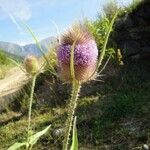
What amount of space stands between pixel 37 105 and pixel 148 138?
3.77 metres

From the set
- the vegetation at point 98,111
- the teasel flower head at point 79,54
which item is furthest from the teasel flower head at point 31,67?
the teasel flower head at point 79,54

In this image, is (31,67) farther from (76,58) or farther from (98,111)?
(98,111)

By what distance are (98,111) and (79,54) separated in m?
6.17

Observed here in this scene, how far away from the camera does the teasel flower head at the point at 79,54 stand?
207 centimetres

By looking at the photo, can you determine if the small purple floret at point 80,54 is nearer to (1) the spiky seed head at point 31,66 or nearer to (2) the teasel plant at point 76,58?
Result: (2) the teasel plant at point 76,58

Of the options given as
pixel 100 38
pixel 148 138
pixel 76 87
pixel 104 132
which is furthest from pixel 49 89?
pixel 76 87

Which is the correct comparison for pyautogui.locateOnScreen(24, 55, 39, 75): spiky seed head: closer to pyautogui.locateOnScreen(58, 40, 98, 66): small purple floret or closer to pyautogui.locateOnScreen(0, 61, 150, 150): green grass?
pyautogui.locateOnScreen(58, 40, 98, 66): small purple floret

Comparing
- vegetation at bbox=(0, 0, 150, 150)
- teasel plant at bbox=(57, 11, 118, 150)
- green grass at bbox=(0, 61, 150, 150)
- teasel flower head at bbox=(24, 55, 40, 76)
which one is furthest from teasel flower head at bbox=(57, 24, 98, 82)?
green grass at bbox=(0, 61, 150, 150)

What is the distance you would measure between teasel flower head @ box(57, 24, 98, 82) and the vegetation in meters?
3.56

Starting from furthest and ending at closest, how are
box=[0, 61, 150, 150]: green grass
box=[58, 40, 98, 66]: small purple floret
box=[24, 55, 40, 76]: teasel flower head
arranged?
box=[0, 61, 150, 150]: green grass
box=[24, 55, 40, 76]: teasel flower head
box=[58, 40, 98, 66]: small purple floret

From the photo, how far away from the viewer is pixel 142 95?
8359mm

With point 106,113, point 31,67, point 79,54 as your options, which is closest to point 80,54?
point 79,54

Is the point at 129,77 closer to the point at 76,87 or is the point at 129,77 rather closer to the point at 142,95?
the point at 142,95

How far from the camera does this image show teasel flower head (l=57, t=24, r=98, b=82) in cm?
207
